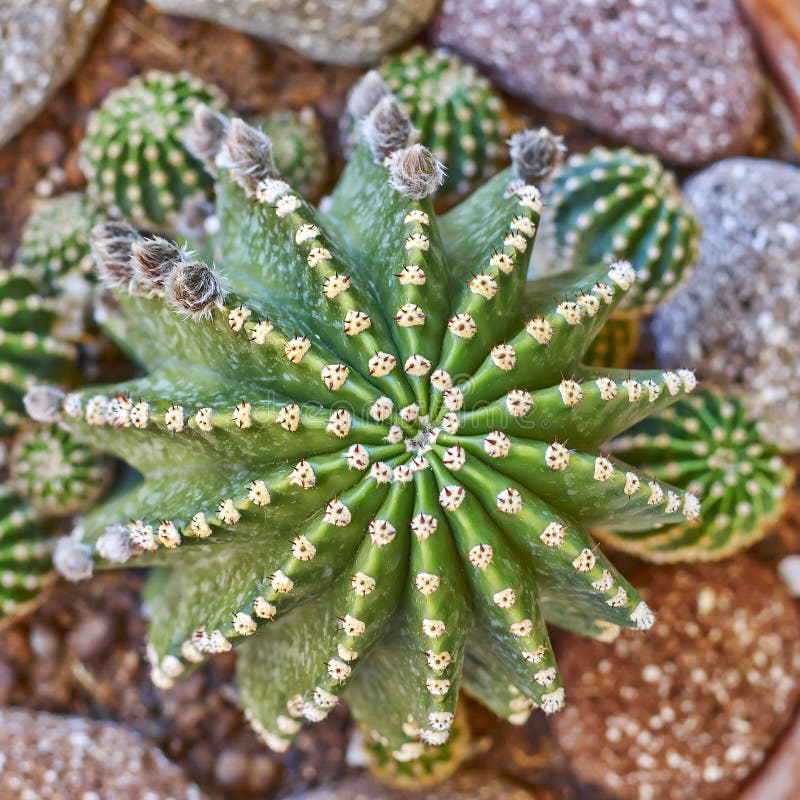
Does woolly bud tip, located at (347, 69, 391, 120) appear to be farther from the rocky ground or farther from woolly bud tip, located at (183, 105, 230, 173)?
the rocky ground

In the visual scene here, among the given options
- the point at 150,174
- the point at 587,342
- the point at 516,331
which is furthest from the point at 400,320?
the point at 150,174

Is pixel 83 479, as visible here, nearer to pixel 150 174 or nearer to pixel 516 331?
pixel 150 174

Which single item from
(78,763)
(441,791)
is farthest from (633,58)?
(78,763)

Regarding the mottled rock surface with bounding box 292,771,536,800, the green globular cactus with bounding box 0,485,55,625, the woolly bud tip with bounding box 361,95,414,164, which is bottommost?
the mottled rock surface with bounding box 292,771,536,800

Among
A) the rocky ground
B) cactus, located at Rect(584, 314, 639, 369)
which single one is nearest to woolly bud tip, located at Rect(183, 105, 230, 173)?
the rocky ground

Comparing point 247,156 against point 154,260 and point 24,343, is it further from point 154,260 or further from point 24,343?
point 24,343

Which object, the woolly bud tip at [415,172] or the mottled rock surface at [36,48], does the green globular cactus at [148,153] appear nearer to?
the mottled rock surface at [36,48]
